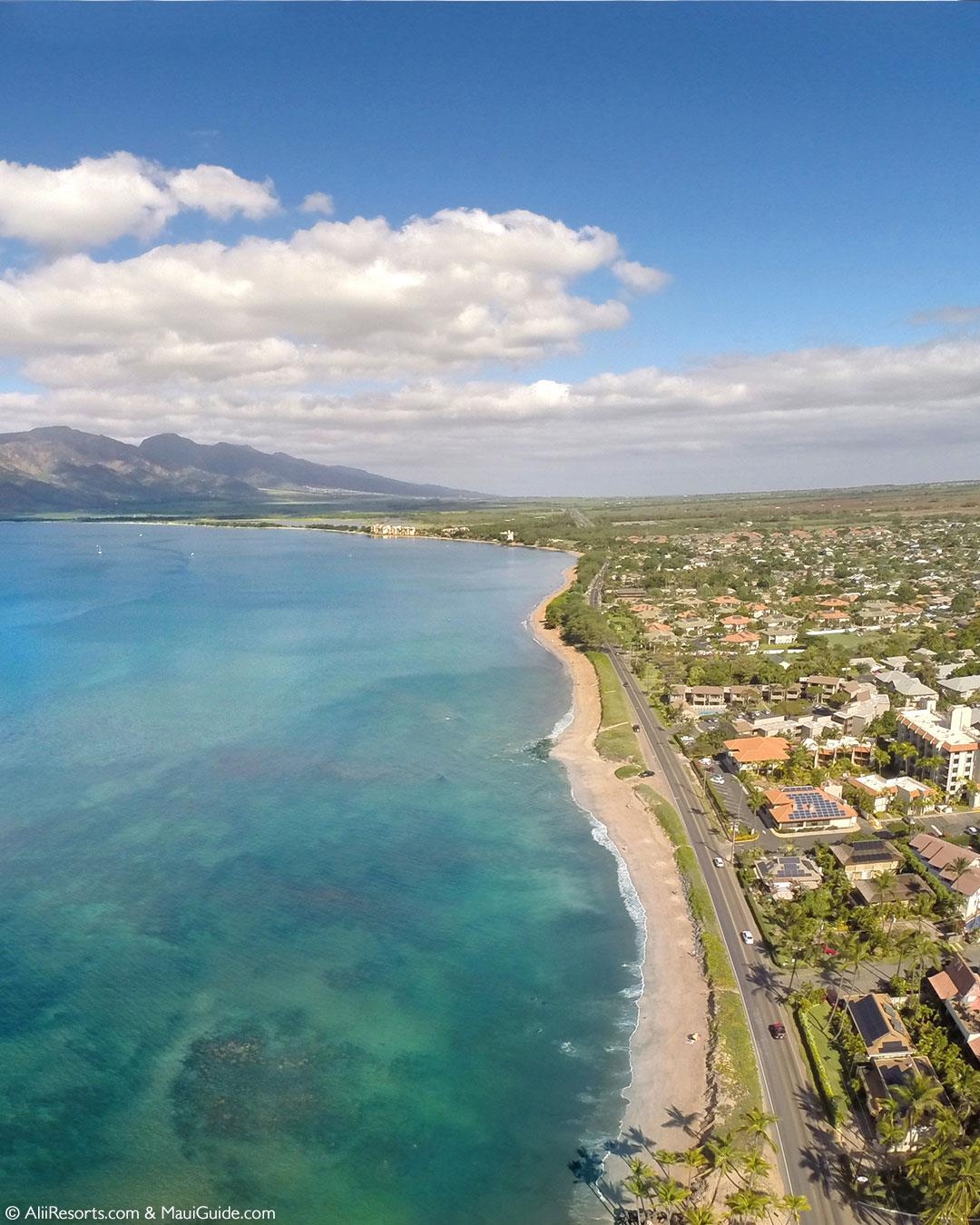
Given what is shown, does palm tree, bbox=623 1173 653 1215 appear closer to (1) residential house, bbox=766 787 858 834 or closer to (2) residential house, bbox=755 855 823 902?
(2) residential house, bbox=755 855 823 902

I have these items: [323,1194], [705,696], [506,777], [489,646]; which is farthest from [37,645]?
[323,1194]

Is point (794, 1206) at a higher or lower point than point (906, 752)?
lower

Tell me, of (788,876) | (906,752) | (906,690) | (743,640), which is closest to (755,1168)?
(788,876)

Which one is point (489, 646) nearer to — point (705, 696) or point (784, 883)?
point (705, 696)

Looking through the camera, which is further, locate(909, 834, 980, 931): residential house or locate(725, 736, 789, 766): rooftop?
locate(725, 736, 789, 766): rooftop

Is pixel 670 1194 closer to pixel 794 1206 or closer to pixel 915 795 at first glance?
pixel 794 1206

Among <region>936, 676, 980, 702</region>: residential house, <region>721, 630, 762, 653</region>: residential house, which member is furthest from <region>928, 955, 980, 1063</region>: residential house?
<region>721, 630, 762, 653</region>: residential house
